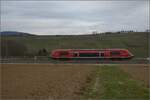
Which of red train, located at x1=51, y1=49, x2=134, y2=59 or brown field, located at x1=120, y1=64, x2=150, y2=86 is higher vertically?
red train, located at x1=51, y1=49, x2=134, y2=59

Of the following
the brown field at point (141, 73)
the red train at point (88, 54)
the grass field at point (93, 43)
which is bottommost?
the brown field at point (141, 73)

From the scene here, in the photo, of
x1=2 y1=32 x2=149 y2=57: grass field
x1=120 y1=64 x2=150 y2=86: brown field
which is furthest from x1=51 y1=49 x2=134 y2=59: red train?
x1=2 y1=32 x2=149 y2=57: grass field

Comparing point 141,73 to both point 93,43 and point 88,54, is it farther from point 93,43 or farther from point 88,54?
point 93,43

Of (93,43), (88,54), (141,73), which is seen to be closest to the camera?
(141,73)

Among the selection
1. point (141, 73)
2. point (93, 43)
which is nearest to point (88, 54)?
point (141, 73)

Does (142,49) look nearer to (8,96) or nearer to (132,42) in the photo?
(132,42)

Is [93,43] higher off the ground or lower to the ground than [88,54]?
higher

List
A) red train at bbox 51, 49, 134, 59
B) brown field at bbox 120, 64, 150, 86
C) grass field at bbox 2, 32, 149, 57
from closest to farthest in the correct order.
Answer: brown field at bbox 120, 64, 150, 86
red train at bbox 51, 49, 134, 59
grass field at bbox 2, 32, 149, 57

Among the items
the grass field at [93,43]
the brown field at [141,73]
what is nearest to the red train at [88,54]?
the brown field at [141,73]

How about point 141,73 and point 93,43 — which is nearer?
point 141,73

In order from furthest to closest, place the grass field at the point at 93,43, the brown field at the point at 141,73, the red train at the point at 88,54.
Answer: the grass field at the point at 93,43 → the red train at the point at 88,54 → the brown field at the point at 141,73

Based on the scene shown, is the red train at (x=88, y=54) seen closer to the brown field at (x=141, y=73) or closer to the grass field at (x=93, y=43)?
the brown field at (x=141, y=73)

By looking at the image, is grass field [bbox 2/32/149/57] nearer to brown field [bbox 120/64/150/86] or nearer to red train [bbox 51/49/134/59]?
red train [bbox 51/49/134/59]

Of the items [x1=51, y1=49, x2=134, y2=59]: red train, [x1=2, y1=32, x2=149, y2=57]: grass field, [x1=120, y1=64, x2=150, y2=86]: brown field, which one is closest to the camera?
[x1=120, y1=64, x2=150, y2=86]: brown field
